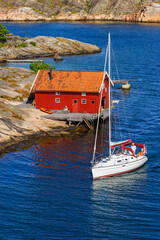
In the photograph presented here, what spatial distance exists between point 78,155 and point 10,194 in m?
12.4

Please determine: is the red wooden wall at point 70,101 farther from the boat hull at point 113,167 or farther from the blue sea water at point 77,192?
the boat hull at point 113,167

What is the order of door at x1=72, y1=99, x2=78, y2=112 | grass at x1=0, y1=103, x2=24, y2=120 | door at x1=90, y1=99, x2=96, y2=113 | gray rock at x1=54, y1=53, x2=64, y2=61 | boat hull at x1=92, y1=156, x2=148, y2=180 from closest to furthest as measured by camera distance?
boat hull at x1=92, y1=156, x2=148, y2=180 < grass at x1=0, y1=103, x2=24, y2=120 < door at x1=90, y1=99, x2=96, y2=113 < door at x1=72, y1=99, x2=78, y2=112 < gray rock at x1=54, y1=53, x2=64, y2=61

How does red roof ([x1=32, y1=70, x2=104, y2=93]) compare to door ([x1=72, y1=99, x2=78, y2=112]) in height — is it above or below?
above

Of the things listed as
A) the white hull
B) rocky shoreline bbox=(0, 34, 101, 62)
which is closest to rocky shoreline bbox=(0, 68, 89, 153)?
the white hull

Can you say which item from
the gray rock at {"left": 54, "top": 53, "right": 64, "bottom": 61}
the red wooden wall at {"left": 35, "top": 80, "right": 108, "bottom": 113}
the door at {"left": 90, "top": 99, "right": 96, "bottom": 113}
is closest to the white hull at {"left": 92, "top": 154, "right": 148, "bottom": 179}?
the door at {"left": 90, "top": 99, "right": 96, "bottom": 113}

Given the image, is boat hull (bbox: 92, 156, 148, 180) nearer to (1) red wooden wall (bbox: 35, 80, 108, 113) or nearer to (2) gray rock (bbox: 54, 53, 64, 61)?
(1) red wooden wall (bbox: 35, 80, 108, 113)

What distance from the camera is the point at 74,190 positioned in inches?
1555

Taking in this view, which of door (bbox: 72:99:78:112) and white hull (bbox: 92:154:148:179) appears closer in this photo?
white hull (bbox: 92:154:148:179)

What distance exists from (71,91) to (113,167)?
19232 mm

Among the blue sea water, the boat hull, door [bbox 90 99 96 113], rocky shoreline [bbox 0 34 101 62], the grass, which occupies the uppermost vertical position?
rocky shoreline [bbox 0 34 101 62]

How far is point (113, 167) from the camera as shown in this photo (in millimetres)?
42188

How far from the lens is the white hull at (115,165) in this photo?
137 ft

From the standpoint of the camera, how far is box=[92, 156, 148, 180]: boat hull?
41.6 meters

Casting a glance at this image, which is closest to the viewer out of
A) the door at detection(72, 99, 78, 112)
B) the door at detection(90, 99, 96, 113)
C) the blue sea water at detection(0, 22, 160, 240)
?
the blue sea water at detection(0, 22, 160, 240)
